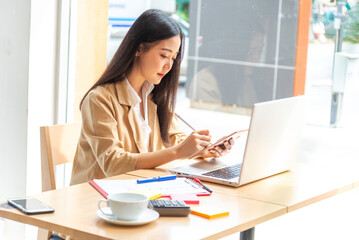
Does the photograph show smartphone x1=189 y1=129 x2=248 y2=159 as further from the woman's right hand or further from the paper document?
the paper document

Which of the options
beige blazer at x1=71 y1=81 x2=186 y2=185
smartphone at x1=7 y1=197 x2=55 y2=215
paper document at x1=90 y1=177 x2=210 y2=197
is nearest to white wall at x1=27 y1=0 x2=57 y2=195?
beige blazer at x1=71 y1=81 x2=186 y2=185

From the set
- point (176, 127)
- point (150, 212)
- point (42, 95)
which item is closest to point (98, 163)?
point (176, 127)

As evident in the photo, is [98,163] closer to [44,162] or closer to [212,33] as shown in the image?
[44,162]

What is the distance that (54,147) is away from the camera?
7.45ft

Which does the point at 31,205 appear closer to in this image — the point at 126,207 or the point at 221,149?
the point at 126,207

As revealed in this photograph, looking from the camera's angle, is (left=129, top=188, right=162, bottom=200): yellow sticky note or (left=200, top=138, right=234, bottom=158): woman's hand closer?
(left=129, top=188, right=162, bottom=200): yellow sticky note

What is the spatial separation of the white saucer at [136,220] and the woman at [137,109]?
549 millimetres

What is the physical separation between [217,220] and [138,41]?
961 mm

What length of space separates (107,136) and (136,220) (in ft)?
2.28

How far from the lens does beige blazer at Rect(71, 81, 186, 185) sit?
82.3 inches

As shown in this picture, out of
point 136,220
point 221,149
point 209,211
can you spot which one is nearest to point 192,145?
point 221,149

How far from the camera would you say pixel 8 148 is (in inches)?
120

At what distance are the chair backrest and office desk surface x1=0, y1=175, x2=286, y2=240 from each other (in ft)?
1.72

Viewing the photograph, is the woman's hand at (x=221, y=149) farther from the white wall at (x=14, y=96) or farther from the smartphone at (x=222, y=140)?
the white wall at (x=14, y=96)
